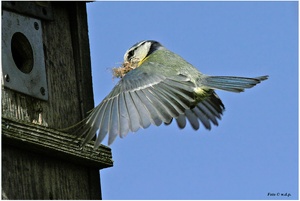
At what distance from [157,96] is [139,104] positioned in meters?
0.17

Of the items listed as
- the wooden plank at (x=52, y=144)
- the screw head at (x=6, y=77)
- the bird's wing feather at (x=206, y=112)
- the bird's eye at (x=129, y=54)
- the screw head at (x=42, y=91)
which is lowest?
the wooden plank at (x=52, y=144)

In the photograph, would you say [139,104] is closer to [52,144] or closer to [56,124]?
[56,124]

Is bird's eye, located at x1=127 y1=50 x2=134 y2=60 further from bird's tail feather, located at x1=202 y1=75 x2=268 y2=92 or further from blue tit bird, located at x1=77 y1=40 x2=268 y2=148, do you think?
bird's tail feather, located at x1=202 y1=75 x2=268 y2=92

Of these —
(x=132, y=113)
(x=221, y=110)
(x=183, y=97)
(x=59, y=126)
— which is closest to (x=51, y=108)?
(x=59, y=126)

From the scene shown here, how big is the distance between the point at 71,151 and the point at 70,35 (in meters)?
0.83

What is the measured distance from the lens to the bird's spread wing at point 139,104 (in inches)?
179

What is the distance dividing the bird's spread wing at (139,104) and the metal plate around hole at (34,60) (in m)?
0.33

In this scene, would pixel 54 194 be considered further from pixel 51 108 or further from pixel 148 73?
pixel 148 73

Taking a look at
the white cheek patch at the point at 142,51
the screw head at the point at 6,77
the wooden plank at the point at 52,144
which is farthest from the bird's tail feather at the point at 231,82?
the screw head at the point at 6,77

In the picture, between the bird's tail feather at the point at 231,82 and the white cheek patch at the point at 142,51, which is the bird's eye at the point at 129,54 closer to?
the white cheek patch at the point at 142,51

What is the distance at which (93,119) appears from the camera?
4707 mm

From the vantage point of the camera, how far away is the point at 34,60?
188 inches

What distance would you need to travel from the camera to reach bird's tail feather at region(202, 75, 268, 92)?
5.28 metres

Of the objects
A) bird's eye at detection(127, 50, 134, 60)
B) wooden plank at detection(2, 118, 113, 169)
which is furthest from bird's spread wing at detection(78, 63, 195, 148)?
bird's eye at detection(127, 50, 134, 60)
